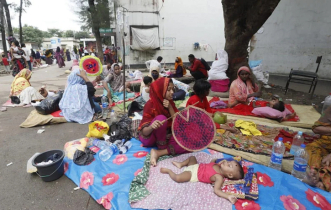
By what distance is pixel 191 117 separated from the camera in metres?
2.29

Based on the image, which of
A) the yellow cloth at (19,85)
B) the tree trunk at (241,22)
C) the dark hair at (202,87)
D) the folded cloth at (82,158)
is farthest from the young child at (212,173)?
the yellow cloth at (19,85)

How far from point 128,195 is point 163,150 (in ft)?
2.73

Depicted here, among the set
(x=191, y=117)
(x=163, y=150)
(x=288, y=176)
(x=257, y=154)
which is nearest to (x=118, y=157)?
(x=163, y=150)

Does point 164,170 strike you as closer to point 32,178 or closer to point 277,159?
point 277,159

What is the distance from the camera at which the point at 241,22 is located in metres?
6.00

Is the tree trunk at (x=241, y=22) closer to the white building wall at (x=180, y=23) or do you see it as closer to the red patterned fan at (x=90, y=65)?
the red patterned fan at (x=90, y=65)

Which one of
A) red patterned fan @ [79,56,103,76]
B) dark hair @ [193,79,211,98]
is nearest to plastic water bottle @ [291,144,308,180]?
dark hair @ [193,79,211,98]

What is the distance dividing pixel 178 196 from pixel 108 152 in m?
1.40

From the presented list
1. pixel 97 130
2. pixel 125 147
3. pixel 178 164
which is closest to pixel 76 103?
pixel 97 130

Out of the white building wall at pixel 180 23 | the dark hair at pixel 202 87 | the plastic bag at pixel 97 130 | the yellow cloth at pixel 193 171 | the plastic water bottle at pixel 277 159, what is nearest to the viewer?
the yellow cloth at pixel 193 171

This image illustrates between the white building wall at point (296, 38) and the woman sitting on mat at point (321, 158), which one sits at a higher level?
the white building wall at point (296, 38)

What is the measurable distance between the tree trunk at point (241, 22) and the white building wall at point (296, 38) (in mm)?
3664

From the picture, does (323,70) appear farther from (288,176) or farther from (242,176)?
(242,176)

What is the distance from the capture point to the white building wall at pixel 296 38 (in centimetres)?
759
